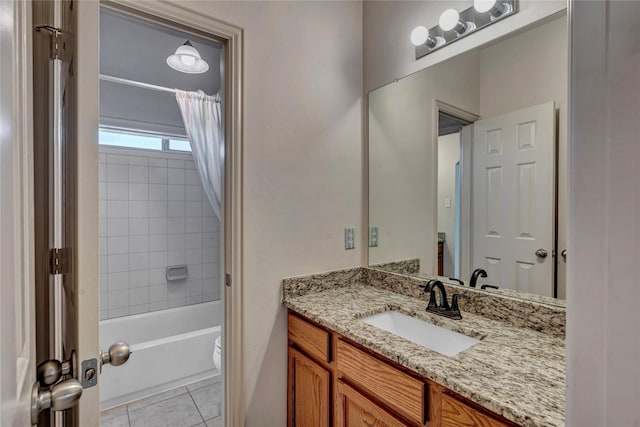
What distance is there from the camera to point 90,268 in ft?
1.97

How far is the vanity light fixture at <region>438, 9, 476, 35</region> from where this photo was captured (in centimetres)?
141

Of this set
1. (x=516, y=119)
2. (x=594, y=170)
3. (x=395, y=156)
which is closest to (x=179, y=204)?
(x=395, y=156)

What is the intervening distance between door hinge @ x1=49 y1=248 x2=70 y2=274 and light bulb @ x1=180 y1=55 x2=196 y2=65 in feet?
5.29

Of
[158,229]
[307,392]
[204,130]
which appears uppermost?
[204,130]

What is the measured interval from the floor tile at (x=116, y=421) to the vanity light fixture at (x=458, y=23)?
2718 millimetres

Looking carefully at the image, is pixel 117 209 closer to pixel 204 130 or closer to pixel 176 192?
pixel 176 192

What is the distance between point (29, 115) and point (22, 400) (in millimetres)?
474

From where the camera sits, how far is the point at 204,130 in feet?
7.51

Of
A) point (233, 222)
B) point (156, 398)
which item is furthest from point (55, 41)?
point (156, 398)

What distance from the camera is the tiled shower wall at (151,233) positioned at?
2.80 metres

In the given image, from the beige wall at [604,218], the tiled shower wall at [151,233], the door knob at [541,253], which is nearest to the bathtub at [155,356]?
the tiled shower wall at [151,233]

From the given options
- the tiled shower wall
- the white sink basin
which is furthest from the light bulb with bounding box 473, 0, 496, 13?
the tiled shower wall

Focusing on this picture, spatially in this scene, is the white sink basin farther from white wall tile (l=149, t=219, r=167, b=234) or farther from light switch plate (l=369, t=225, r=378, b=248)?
white wall tile (l=149, t=219, r=167, b=234)

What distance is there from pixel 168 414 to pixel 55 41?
7.08ft
